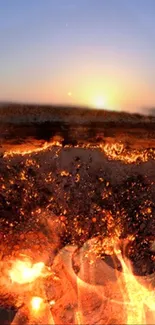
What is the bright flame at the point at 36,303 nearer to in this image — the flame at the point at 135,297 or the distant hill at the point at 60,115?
the flame at the point at 135,297

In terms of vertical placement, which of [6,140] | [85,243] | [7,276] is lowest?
[7,276]

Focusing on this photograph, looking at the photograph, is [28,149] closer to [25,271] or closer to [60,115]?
[60,115]

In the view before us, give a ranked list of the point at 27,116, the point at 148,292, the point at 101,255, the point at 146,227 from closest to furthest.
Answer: the point at 27,116
the point at 148,292
the point at 101,255
the point at 146,227

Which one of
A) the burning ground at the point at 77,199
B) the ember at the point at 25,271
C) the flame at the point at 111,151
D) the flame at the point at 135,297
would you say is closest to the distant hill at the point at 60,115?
the burning ground at the point at 77,199

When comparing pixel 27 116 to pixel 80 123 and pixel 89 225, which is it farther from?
pixel 89 225

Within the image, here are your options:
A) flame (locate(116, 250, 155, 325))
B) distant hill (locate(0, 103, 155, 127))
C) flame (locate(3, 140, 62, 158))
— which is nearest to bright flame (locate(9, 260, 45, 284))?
flame (locate(116, 250, 155, 325))

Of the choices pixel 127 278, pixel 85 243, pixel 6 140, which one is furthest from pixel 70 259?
pixel 6 140

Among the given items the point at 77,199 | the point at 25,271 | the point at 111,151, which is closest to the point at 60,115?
the point at 111,151
